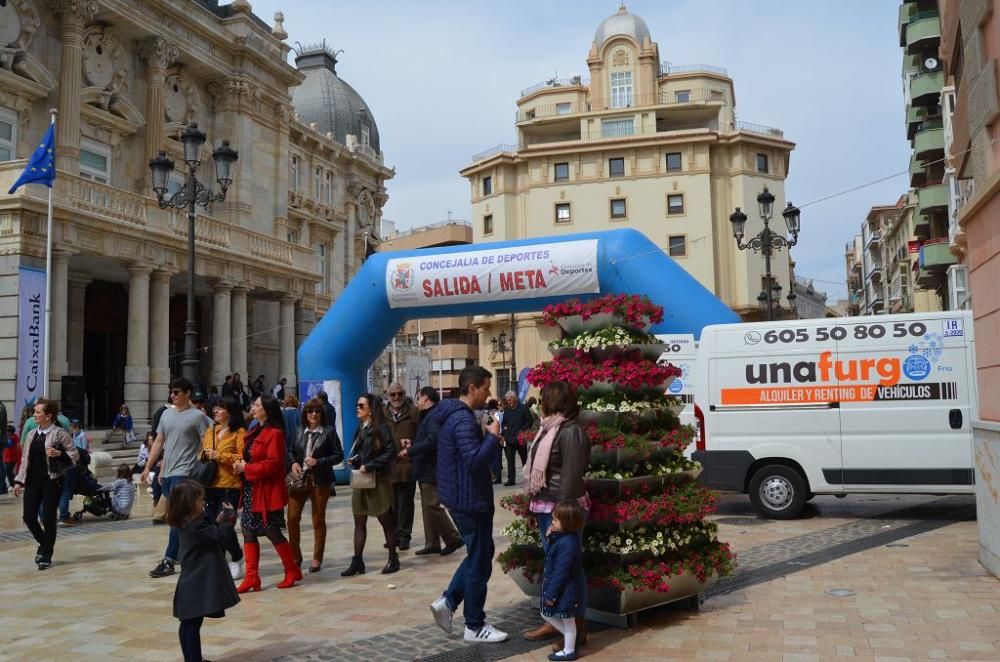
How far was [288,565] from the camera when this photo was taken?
7.84 metres

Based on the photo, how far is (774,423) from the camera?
1127 cm

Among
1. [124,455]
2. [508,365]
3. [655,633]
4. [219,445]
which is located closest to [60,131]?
[124,455]

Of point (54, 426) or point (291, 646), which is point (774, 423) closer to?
point (291, 646)

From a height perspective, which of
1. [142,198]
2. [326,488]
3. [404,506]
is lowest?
[404,506]

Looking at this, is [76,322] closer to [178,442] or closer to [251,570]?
[178,442]

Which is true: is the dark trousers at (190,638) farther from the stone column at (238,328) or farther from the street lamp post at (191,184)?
the stone column at (238,328)

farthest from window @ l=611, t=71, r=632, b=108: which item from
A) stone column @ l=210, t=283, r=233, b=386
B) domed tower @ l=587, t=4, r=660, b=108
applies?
stone column @ l=210, t=283, r=233, b=386

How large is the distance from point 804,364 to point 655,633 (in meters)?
6.14

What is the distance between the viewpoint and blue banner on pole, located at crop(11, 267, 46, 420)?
20.0 meters

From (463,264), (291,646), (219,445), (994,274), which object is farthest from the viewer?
(463,264)

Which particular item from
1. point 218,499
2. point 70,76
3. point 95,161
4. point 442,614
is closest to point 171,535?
point 218,499

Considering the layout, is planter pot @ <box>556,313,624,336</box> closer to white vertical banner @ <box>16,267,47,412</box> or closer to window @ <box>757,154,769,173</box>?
white vertical banner @ <box>16,267,47,412</box>

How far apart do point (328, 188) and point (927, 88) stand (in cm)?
2964

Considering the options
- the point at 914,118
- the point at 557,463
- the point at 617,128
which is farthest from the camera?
the point at 617,128
